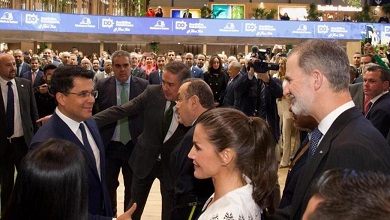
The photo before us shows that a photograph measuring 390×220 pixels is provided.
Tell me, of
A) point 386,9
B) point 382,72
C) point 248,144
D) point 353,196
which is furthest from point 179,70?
point 386,9

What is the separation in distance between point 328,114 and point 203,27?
20679mm

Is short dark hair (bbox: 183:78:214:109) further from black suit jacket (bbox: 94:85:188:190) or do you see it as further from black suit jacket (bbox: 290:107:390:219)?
black suit jacket (bbox: 290:107:390:219)

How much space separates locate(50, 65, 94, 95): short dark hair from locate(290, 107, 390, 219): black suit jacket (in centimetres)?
160

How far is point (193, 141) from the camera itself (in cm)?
256

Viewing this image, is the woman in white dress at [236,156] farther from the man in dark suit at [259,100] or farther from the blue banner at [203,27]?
the blue banner at [203,27]

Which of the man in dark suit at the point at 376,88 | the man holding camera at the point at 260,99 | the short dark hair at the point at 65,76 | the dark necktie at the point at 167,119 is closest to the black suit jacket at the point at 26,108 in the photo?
the dark necktie at the point at 167,119

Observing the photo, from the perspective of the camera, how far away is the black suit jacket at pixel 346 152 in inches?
90.3

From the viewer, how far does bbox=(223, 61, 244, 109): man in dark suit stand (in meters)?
7.88

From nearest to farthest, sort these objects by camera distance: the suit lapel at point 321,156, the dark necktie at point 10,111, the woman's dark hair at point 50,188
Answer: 1. the woman's dark hair at point 50,188
2. the suit lapel at point 321,156
3. the dark necktie at point 10,111

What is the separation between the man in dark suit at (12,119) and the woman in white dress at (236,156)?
4.18m

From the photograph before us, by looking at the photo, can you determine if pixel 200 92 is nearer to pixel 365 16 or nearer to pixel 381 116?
pixel 381 116

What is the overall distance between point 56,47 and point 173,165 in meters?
23.9

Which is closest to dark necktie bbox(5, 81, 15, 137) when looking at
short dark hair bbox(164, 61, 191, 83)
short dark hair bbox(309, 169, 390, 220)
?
short dark hair bbox(164, 61, 191, 83)

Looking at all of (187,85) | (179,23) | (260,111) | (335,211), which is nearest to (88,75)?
(187,85)
